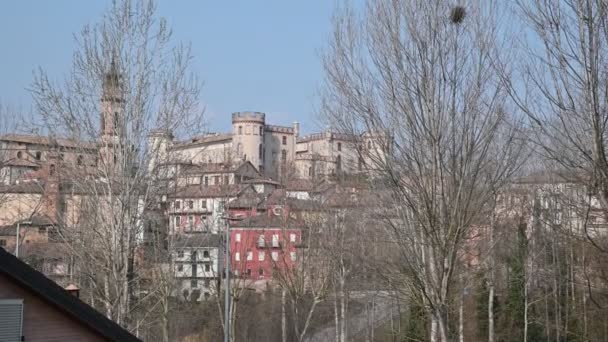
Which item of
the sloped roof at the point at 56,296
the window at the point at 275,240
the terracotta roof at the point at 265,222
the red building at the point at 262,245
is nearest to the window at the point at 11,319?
the sloped roof at the point at 56,296

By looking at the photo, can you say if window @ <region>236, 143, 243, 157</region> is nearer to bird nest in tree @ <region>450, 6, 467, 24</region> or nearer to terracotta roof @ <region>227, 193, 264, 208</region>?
terracotta roof @ <region>227, 193, 264, 208</region>

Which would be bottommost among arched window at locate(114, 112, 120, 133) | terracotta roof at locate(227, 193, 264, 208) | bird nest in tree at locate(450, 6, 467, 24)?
terracotta roof at locate(227, 193, 264, 208)

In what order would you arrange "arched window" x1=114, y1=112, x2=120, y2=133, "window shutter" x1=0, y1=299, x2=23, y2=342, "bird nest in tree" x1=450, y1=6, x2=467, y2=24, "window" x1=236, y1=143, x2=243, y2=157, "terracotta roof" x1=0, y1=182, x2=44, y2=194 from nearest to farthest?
"window shutter" x1=0, y1=299, x2=23, y2=342, "bird nest in tree" x1=450, y1=6, x2=467, y2=24, "arched window" x1=114, y1=112, x2=120, y2=133, "terracotta roof" x1=0, y1=182, x2=44, y2=194, "window" x1=236, y1=143, x2=243, y2=157

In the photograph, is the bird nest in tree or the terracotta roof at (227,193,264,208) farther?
the terracotta roof at (227,193,264,208)

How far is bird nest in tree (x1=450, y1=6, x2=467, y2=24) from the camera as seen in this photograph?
1286cm

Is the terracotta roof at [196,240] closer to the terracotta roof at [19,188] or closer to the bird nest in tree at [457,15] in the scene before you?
the terracotta roof at [19,188]

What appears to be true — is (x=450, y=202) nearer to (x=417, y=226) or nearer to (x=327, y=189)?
(x=417, y=226)

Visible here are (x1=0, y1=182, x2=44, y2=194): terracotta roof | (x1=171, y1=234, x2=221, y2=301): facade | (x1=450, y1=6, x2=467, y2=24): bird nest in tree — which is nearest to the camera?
(x1=450, y1=6, x2=467, y2=24): bird nest in tree

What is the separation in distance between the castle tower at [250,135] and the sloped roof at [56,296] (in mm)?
92634

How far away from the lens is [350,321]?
38312 mm

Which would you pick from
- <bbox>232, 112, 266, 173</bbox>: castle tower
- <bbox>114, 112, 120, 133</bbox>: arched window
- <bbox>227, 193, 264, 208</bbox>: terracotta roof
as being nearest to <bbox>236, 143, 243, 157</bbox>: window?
<bbox>232, 112, 266, 173</bbox>: castle tower

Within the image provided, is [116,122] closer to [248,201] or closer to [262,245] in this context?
[262,245]

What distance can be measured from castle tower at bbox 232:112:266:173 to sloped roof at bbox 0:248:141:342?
92634 mm

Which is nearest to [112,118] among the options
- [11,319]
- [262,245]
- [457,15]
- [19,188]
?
→ [457,15]
